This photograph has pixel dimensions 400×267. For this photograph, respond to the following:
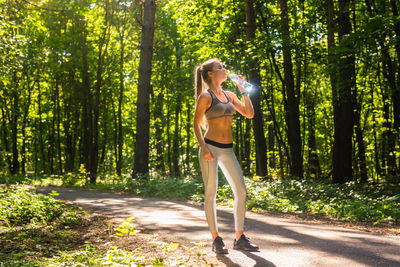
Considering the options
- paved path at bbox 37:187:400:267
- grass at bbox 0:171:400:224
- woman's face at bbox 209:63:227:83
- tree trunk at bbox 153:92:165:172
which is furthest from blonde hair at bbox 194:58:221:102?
tree trunk at bbox 153:92:165:172

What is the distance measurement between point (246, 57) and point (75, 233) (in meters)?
10.2

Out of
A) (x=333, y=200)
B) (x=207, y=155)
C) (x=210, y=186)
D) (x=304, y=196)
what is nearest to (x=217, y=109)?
(x=207, y=155)

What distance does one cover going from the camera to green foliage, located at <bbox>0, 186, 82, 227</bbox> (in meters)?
6.75

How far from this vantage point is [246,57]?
1384cm

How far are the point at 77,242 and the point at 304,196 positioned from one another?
25.6 ft

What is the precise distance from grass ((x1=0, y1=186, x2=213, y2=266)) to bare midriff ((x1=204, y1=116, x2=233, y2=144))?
4.22ft

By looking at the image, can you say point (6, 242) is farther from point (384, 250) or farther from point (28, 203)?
point (384, 250)

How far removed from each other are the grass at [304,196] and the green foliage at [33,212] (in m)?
4.13

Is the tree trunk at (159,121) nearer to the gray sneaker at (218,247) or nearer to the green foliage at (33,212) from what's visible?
the green foliage at (33,212)

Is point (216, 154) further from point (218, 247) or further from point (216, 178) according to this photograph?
point (218, 247)

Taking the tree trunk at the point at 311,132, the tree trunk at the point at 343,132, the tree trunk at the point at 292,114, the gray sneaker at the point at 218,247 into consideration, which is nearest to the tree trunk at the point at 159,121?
the tree trunk at the point at 311,132

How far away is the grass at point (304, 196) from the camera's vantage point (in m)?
7.96

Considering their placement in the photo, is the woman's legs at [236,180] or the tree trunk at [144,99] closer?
the woman's legs at [236,180]

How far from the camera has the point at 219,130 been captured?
14.0 ft
